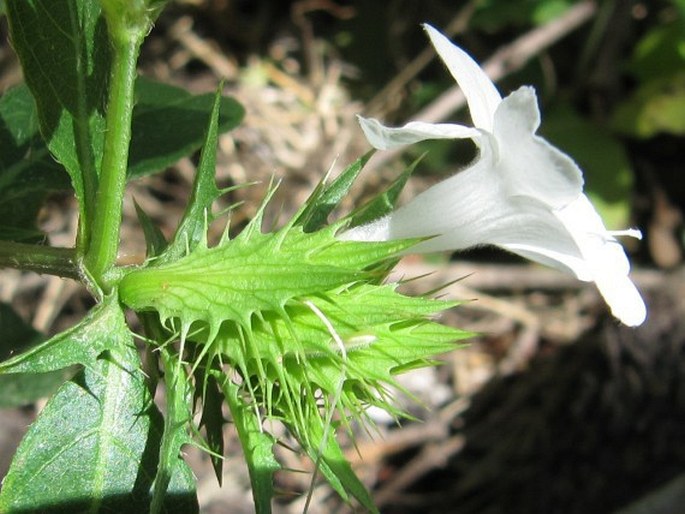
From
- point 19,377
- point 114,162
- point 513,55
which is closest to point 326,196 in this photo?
point 114,162

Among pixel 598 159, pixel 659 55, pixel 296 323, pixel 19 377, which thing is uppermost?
pixel 659 55

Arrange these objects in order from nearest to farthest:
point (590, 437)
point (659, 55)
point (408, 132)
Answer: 1. point (408, 132)
2. point (590, 437)
3. point (659, 55)

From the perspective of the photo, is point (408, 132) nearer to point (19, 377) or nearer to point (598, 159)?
point (19, 377)

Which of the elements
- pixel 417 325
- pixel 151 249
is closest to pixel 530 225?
pixel 417 325

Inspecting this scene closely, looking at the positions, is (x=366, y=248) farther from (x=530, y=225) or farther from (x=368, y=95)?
(x=368, y=95)

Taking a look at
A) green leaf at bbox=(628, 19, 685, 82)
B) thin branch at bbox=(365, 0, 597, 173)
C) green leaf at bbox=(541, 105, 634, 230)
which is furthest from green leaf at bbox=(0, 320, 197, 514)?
green leaf at bbox=(628, 19, 685, 82)

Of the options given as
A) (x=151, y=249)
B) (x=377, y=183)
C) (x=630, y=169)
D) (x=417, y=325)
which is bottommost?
(x=417, y=325)
